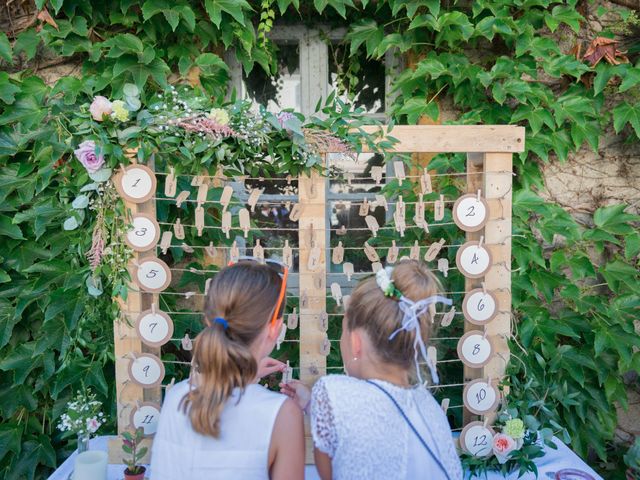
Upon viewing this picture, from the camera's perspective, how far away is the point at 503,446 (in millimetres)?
2008

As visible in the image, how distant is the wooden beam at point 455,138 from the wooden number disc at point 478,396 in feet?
2.74

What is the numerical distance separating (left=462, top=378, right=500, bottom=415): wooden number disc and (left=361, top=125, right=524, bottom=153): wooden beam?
835 mm

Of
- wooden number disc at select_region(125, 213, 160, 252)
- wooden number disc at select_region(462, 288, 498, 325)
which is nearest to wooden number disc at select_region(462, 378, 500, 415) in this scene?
wooden number disc at select_region(462, 288, 498, 325)

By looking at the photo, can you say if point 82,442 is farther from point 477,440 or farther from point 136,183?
point 477,440

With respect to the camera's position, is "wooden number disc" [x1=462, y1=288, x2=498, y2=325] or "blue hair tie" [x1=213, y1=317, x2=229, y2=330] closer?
"blue hair tie" [x1=213, y1=317, x2=229, y2=330]

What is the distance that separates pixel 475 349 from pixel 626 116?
5.12 ft

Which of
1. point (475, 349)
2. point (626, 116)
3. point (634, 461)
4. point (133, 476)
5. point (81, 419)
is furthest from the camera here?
point (626, 116)

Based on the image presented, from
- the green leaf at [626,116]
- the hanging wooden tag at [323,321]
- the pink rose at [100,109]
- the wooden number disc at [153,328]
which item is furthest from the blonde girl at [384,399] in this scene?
the green leaf at [626,116]

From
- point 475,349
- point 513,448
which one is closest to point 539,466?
point 513,448

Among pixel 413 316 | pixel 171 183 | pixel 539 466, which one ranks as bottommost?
pixel 539 466

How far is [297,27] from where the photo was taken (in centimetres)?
307

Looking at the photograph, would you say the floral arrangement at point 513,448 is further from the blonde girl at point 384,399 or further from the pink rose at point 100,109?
the pink rose at point 100,109

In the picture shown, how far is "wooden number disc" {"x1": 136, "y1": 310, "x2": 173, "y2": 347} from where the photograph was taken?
2.01m

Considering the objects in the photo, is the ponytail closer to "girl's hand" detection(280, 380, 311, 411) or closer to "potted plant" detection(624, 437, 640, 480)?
"girl's hand" detection(280, 380, 311, 411)
